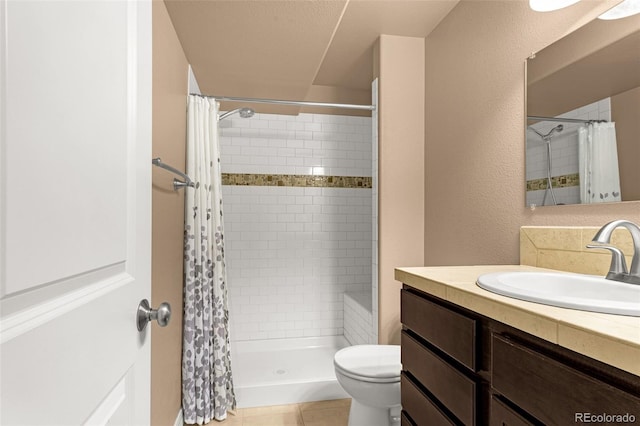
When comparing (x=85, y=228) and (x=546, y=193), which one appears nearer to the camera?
(x=85, y=228)

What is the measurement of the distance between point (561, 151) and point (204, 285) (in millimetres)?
1962

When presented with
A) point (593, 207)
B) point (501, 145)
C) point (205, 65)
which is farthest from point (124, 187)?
point (205, 65)

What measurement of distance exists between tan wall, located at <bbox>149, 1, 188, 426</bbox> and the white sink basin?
1328mm

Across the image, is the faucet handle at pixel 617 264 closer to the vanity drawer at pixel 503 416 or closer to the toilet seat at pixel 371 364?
the vanity drawer at pixel 503 416

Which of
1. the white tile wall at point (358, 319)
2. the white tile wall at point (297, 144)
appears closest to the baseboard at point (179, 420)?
the white tile wall at point (358, 319)

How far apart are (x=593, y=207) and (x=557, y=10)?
79 centimetres

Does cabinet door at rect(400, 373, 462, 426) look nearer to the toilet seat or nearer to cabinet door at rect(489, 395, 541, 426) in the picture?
cabinet door at rect(489, 395, 541, 426)

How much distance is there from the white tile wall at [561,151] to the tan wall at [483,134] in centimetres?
5

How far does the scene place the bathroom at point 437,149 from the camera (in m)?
1.46

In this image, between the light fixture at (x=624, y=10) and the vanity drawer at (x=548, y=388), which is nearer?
the vanity drawer at (x=548, y=388)

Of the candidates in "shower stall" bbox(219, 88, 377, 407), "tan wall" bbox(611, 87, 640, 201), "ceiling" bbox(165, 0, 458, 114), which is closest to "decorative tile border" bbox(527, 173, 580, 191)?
"tan wall" bbox(611, 87, 640, 201)

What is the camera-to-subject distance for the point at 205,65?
2.24 meters

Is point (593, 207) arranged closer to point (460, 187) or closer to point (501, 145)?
point (501, 145)

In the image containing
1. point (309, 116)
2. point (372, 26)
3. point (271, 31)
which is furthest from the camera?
point (309, 116)
